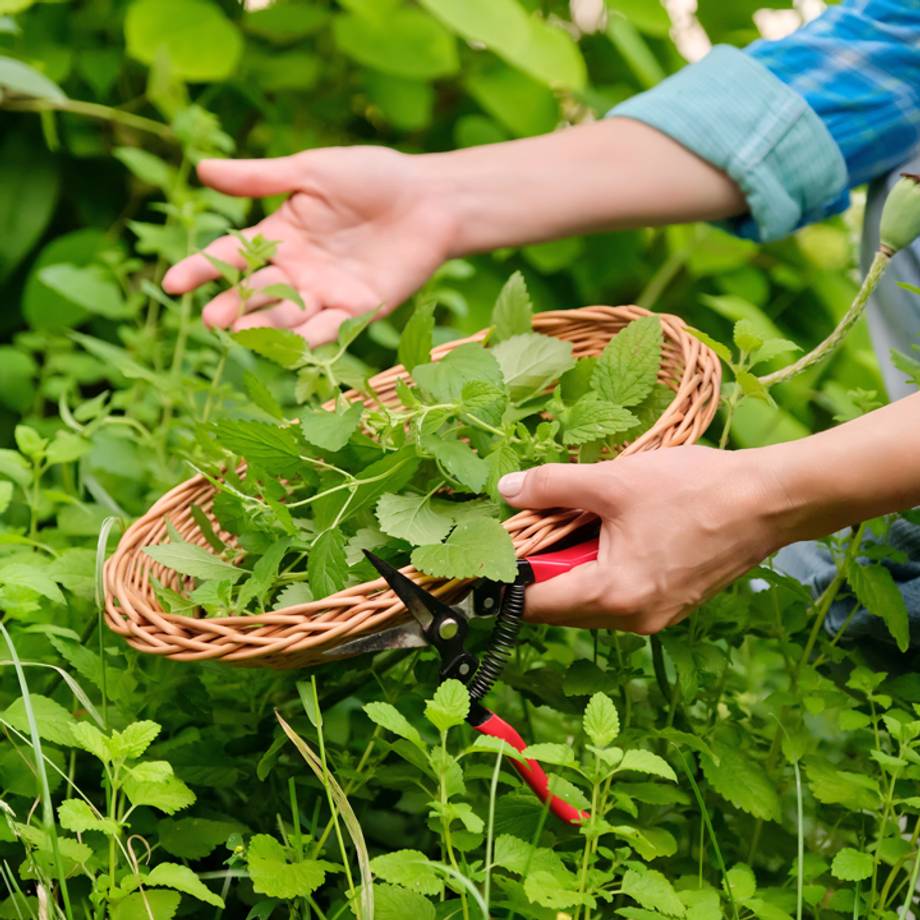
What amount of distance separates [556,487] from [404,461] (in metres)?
0.12

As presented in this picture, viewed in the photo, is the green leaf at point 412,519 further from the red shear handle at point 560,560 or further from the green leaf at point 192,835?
the green leaf at point 192,835

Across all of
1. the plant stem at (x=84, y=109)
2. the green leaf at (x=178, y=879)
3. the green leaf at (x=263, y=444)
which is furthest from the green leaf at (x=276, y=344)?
the plant stem at (x=84, y=109)

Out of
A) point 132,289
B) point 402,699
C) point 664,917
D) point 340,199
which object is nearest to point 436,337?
point 340,199

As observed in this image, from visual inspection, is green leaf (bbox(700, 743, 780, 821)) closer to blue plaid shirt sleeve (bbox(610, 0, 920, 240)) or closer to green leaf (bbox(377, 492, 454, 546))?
green leaf (bbox(377, 492, 454, 546))

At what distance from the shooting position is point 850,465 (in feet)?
2.90

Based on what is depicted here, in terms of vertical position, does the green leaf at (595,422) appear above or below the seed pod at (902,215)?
below

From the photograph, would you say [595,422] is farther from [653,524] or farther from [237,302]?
[237,302]

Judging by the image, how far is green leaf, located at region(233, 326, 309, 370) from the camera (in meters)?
1.05

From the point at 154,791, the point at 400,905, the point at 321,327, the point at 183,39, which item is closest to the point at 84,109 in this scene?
the point at 183,39

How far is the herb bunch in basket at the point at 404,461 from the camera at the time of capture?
908 mm

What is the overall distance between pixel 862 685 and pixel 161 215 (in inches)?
63.7

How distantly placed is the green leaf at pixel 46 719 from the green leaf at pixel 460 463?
0.32 metres

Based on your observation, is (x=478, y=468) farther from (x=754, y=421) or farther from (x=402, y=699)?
(x=754, y=421)

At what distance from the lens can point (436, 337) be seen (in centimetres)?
170
